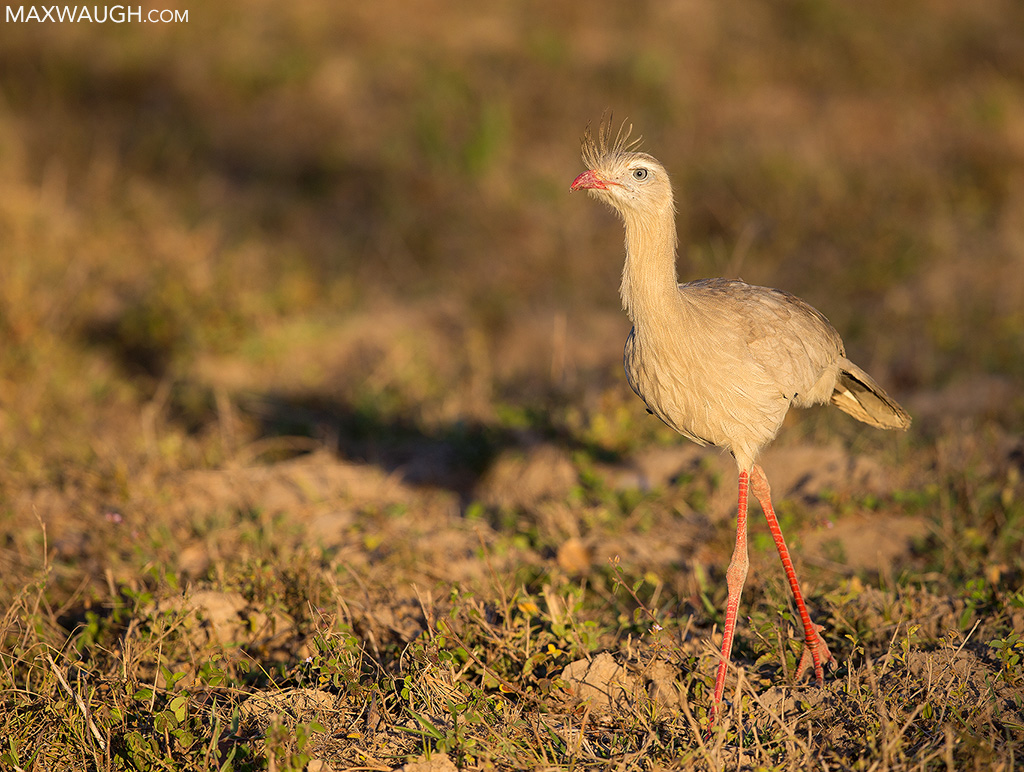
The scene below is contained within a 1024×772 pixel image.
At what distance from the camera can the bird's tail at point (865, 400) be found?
337 centimetres

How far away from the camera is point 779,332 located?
3029 millimetres

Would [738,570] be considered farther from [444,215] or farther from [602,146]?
[444,215]

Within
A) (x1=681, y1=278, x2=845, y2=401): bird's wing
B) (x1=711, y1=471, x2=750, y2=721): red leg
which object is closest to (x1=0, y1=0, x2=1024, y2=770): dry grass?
(x1=711, y1=471, x2=750, y2=721): red leg

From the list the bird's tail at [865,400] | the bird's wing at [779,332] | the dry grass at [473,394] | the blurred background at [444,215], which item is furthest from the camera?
the blurred background at [444,215]

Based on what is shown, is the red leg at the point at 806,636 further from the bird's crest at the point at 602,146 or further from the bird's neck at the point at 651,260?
the bird's crest at the point at 602,146

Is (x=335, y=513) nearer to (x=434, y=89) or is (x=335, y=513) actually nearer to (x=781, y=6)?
(x=434, y=89)

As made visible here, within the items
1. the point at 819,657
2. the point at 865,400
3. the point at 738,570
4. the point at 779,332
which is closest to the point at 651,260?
the point at 779,332

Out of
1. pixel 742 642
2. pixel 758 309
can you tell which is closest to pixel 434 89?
pixel 758 309

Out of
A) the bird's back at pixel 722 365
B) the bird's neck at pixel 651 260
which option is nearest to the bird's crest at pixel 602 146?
the bird's neck at pixel 651 260

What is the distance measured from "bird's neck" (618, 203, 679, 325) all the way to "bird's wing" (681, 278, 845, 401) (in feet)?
0.97

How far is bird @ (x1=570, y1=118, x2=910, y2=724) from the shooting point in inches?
108

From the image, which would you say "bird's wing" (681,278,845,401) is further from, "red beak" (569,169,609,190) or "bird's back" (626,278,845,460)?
"red beak" (569,169,609,190)

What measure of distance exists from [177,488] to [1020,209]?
6.59 meters

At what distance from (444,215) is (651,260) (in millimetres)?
4996
